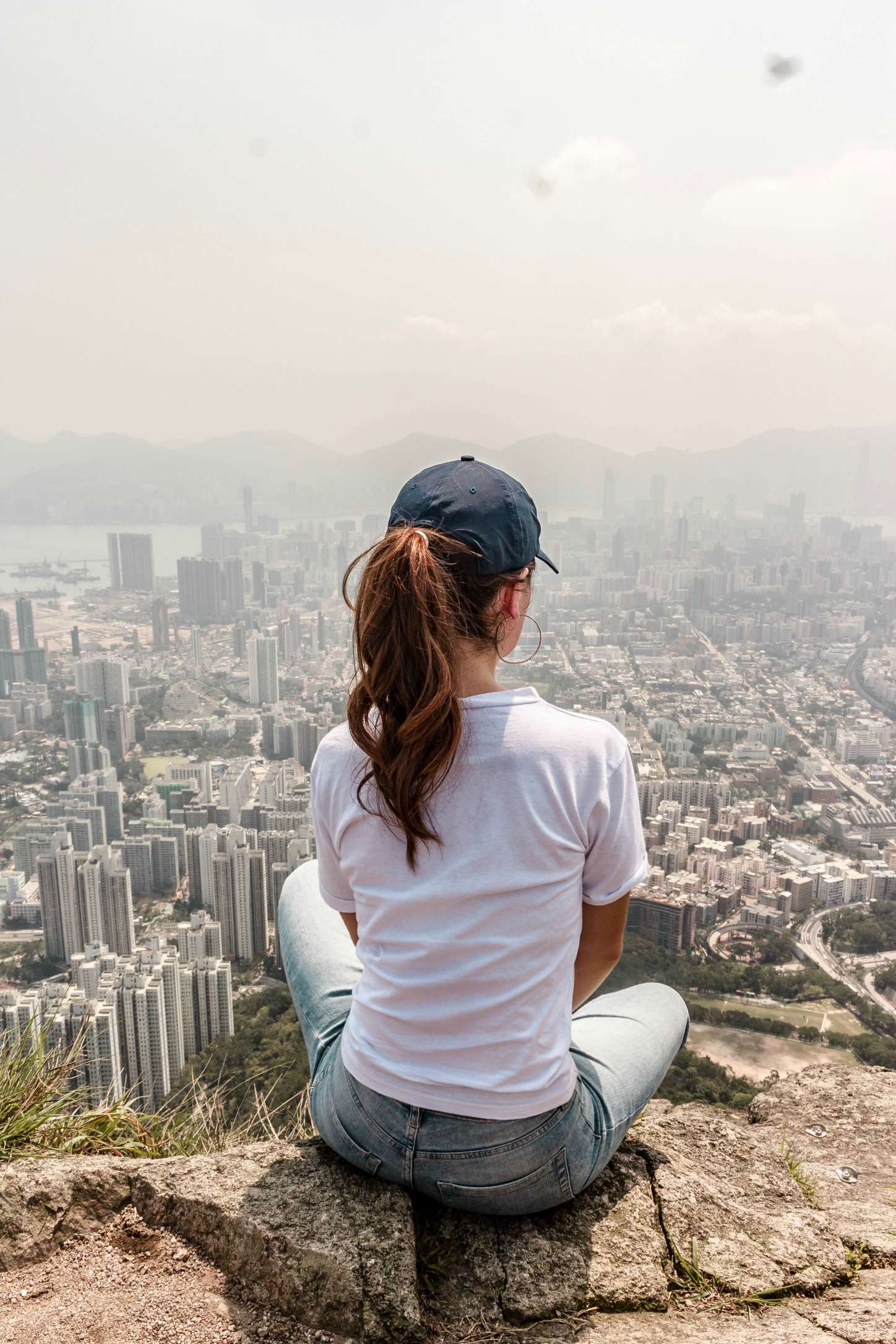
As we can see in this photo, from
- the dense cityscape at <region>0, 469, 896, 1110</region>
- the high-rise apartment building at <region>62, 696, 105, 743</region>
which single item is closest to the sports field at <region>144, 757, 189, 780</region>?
the dense cityscape at <region>0, 469, 896, 1110</region>

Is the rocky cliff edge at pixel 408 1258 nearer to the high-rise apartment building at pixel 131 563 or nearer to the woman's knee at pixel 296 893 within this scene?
the woman's knee at pixel 296 893

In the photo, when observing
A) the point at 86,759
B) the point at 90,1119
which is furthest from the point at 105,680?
the point at 90,1119

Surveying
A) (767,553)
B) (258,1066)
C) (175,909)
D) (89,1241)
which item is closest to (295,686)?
(175,909)

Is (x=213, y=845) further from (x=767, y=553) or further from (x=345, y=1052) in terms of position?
(x=767, y=553)

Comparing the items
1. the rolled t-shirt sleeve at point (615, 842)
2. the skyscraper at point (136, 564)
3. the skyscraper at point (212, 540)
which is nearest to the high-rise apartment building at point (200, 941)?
the rolled t-shirt sleeve at point (615, 842)

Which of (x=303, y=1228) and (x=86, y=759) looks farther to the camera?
(x=86, y=759)

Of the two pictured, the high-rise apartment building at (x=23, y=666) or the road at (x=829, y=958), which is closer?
the road at (x=829, y=958)

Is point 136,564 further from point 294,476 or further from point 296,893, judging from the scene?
point 296,893
